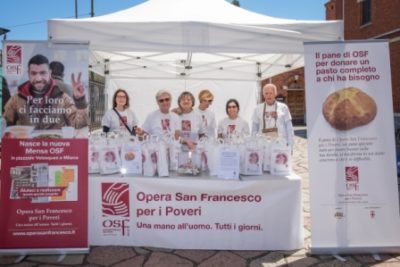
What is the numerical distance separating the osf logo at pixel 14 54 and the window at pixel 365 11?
55.8 feet

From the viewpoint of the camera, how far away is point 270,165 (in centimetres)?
336

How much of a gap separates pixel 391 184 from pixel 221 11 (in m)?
2.41

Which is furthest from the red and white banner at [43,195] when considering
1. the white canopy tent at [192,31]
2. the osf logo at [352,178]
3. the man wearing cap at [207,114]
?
the man wearing cap at [207,114]

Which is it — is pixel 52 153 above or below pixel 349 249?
above

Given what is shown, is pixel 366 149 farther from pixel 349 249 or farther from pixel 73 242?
pixel 73 242

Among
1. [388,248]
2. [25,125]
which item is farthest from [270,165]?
[25,125]

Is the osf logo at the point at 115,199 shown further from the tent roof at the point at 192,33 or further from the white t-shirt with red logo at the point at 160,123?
the tent roof at the point at 192,33

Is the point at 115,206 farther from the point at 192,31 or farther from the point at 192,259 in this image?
the point at 192,31

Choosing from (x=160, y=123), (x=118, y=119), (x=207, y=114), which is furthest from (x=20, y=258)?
(x=207, y=114)

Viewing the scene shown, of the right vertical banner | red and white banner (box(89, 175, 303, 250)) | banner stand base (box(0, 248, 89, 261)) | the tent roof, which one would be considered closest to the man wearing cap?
the tent roof

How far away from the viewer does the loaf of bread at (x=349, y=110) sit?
10.3ft

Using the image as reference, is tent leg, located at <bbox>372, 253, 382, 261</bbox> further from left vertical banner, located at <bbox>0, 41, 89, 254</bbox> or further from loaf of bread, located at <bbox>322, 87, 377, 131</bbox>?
left vertical banner, located at <bbox>0, 41, 89, 254</bbox>

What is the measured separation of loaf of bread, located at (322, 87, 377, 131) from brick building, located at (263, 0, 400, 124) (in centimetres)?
953

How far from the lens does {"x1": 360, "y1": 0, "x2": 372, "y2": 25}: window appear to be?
54.8ft
